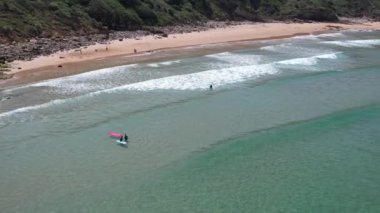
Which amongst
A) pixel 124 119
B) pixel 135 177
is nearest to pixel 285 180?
pixel 135 177

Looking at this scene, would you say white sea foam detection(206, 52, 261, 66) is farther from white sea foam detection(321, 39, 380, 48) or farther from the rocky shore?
white sea foam detection(321, 39, 380, 48)

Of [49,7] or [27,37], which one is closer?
[27,37]

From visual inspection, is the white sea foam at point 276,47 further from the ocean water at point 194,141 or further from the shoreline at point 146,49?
the ocean water at point 194,141

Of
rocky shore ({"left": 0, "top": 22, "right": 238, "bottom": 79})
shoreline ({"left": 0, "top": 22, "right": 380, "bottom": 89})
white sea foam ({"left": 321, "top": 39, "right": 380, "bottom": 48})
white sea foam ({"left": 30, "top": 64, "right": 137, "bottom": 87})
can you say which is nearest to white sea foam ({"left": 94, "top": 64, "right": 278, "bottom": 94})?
white sea foam ({"left": 30, "top": 64, "right": 137, "bottom": 87})

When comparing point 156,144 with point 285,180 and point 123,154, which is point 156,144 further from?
point 285,180

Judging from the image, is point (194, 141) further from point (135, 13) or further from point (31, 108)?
point (135, 13)

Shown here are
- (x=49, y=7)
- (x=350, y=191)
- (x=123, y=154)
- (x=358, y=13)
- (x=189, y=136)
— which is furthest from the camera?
(x=358, y=13)

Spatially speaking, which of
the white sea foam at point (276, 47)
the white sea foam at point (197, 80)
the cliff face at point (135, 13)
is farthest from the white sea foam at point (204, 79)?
the cliff face at point (135, 13)
